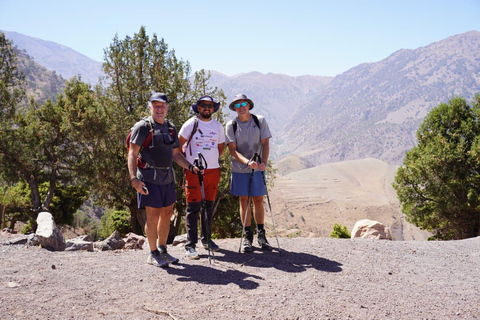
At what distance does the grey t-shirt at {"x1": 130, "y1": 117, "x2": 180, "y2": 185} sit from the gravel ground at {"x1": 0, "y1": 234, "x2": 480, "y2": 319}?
155cm

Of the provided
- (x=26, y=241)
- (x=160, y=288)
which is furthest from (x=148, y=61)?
(x=160, y=288)

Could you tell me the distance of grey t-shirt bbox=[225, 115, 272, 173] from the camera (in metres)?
6.93

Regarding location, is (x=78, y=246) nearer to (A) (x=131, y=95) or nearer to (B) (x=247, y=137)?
(B) (x=247, y=137)

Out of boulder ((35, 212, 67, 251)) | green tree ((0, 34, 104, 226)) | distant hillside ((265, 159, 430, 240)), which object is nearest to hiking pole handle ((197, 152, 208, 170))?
boulder ((35, 212, 67, 251))

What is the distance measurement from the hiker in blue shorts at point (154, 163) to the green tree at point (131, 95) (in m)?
12.7

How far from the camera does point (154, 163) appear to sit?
5.85 metres

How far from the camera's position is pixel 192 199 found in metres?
6.50

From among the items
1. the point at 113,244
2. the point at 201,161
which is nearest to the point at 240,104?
the point at 201,161

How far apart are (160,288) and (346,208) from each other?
164 metres

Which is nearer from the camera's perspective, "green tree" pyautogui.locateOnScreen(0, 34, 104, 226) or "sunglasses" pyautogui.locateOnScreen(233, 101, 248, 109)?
"sunglasses" pyautogui.locateOnScreen(233, 101, 248, 109)

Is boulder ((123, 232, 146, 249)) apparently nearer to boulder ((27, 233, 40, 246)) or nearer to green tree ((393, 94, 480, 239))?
boulder ((27, 233, 40, 246))

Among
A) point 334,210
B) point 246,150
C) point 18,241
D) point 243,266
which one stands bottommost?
point 334,210

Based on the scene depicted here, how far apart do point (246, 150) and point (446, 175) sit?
65.3ft

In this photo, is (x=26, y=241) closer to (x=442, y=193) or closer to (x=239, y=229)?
(x=239, y=229)
